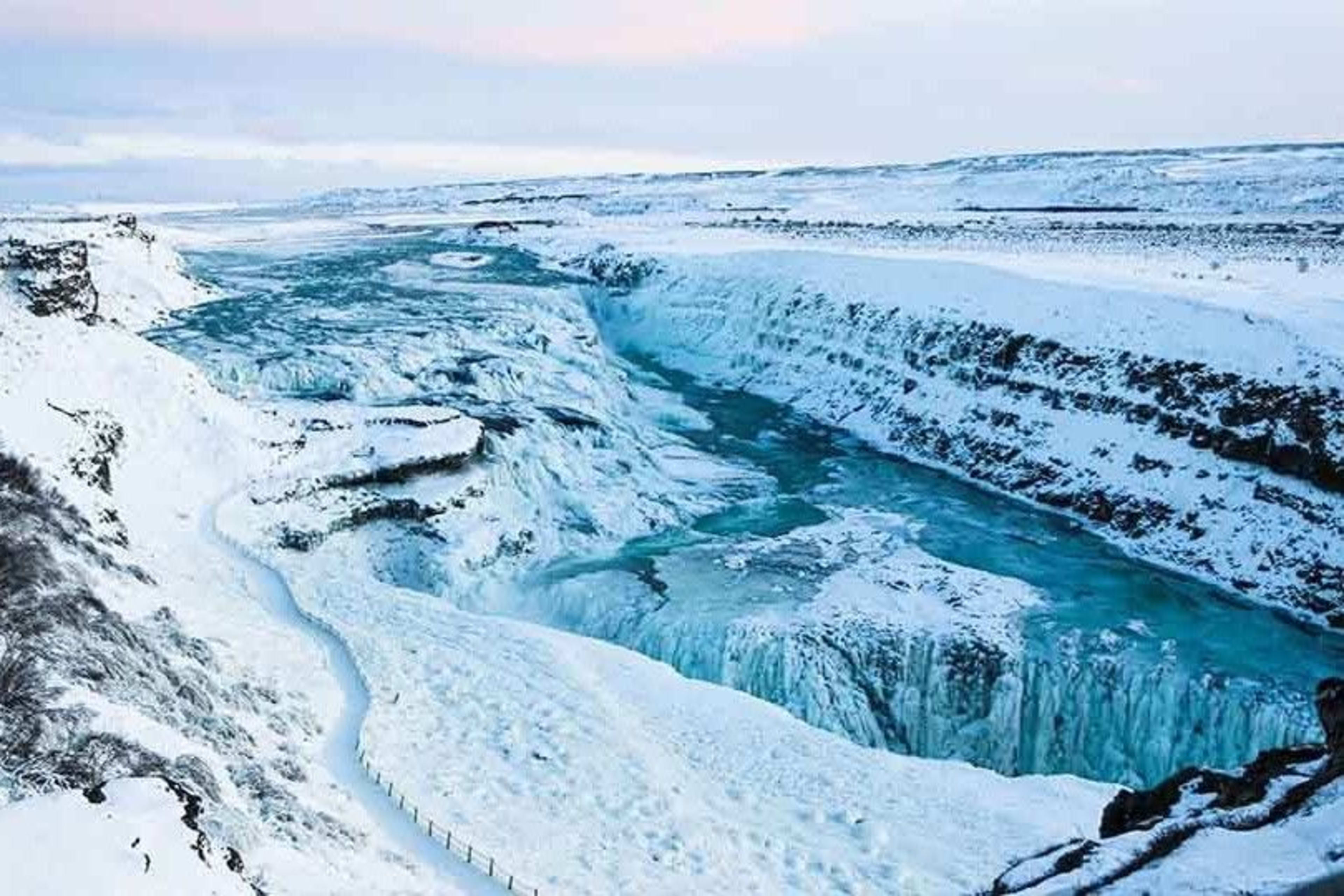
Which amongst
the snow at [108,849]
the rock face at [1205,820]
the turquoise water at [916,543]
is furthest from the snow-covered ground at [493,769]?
the rock face at [1205,820]

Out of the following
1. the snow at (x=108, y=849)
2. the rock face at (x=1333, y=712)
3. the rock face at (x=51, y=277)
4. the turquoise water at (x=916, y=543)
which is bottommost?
the turquoise water at (x=916, y=543)

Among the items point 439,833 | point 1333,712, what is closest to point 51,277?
point 439,833

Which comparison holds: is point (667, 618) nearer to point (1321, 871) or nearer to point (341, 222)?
point (1321, 871)

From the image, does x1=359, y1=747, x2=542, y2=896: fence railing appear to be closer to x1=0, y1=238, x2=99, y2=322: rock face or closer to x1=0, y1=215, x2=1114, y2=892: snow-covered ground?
x1=0, y1=215, x2=1114, y2=892: snow-covered ground

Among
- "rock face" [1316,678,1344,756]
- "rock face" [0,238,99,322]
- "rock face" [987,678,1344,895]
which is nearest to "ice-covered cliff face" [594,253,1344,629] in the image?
"rock face" [1316,678,1344,756]

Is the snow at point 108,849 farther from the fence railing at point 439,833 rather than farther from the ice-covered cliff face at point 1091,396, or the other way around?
the ice-covered cliff face at point 1091,396
